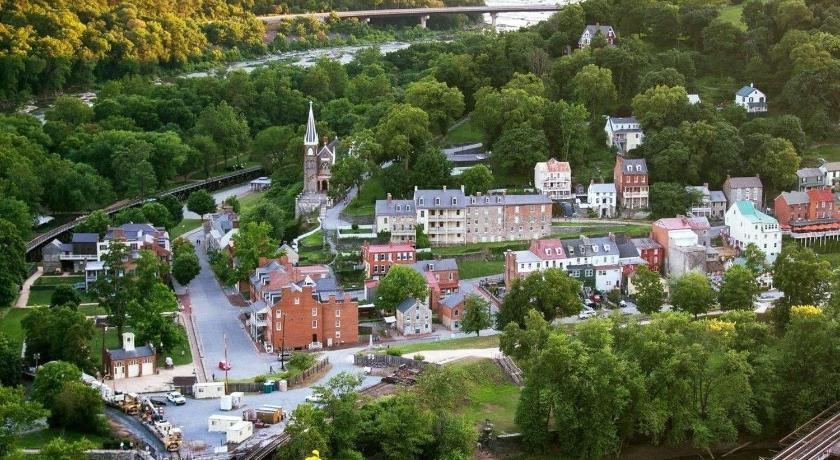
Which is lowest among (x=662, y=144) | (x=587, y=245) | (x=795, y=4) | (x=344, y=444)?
(x=344, y=444)

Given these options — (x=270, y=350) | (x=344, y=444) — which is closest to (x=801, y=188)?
(x=270, y=350)

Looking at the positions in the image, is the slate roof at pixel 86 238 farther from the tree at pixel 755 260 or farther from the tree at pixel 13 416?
the tree at pixel 755 260

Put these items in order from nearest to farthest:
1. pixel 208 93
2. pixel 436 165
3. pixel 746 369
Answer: pixel 746 369
pixel 436 165
pixel 208 93

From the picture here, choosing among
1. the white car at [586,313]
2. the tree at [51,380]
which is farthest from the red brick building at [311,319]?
the tree at [51,380]

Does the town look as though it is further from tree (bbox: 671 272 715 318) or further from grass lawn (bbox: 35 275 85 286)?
grass lawn (bbox: 35 275 85 286)

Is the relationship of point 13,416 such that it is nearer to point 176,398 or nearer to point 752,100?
point 176,398

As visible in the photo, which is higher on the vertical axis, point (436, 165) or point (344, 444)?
point (436, 165)

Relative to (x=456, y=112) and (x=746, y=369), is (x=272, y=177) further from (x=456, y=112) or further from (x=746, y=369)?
(x=746, y=369)

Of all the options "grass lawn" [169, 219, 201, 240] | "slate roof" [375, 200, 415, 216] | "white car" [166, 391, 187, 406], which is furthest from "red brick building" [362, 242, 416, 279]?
"white car" [166, 391, 187, 406]
